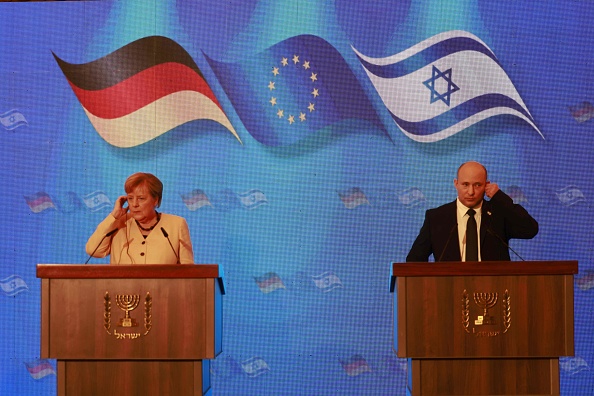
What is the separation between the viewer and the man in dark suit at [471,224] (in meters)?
4.75

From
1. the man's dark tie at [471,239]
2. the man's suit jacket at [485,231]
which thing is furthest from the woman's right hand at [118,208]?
the man's dark tie at [471,239]

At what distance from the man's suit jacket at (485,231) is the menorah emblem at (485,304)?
2.36ft

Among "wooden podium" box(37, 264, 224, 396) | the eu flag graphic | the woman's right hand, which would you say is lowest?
"wooden podium" box(37, 264, 224, 396)

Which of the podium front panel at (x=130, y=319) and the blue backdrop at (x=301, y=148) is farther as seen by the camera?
the blue backdrop at (x=301, y=148)

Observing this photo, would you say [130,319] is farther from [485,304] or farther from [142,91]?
[142,91]

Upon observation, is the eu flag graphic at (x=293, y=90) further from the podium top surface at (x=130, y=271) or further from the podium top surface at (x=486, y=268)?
the podium top surface at (x=486, y=268)

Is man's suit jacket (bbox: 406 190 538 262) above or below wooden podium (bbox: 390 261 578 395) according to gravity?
above

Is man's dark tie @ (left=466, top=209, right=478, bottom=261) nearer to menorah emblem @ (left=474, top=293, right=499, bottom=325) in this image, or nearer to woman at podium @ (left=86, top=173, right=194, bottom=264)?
menorah emblem @ (left=474, top=293, right=499, bottom=325)

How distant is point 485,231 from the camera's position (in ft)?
15.7

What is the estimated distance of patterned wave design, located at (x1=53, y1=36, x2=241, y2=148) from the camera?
21.6 feet

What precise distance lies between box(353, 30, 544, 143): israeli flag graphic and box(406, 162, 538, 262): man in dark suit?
5.76ft

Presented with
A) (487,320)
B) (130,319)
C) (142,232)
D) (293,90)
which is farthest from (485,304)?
(293,90)

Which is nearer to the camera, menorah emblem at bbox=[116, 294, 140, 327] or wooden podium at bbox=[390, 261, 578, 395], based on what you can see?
wooden podium at bbox=[390, 261, 578, 395]

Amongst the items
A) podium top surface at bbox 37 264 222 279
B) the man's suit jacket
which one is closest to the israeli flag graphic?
the man's suit jacket
